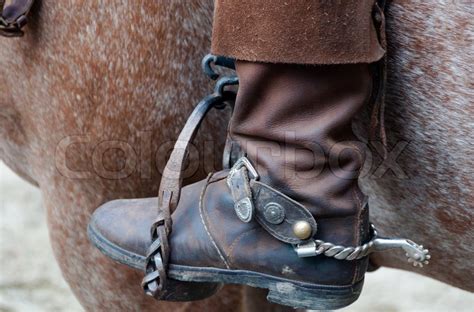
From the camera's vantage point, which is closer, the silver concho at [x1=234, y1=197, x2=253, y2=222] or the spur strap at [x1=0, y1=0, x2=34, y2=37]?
the silver concho at [x1=234, y1=197, x2=253, y2=222]

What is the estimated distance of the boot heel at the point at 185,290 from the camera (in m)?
1.43

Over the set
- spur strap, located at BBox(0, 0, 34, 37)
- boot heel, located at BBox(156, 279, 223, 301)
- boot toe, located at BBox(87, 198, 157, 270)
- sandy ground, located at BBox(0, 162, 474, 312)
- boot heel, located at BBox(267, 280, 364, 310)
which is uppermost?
spur strap, located at BBox(0, 0, 34, 37)

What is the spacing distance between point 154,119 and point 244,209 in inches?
15.1

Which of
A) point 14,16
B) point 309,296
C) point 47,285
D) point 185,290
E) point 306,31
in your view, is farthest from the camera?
point 47,285

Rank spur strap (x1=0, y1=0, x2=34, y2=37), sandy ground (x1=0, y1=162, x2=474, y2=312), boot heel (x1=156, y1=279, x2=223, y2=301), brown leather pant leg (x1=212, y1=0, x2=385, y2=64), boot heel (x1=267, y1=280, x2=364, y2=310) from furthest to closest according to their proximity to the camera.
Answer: sandy ground (x1=0, y1=162, x2=474, y2=312)
spur strap (x1=0, y1=0, x2=34, y2=37)
boot heel (x1=156, y1=279, x2=223, y2=301)
boot heel (x1=267, y1=280, x2=364, y2=310)
brown leather pant leg (x1=212, y1=0, x2=385, y2=64)

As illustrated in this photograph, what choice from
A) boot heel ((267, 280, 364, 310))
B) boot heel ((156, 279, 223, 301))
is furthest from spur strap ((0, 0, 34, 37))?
boot heel ((267, 280, 364, 310))

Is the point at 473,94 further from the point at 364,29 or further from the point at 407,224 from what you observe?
the point at 407,224

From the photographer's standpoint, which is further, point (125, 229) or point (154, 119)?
point (154, 119)

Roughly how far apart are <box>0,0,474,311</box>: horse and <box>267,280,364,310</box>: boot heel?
27 centimetres

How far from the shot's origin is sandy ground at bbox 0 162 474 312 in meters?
3.70

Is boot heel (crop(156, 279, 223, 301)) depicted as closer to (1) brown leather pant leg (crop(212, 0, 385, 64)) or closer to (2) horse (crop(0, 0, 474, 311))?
(2) horse (crop(0, 0, 474, 311))

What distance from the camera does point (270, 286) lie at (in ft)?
4.44

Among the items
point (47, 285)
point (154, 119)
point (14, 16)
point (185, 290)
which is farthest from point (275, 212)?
point (47, 285)

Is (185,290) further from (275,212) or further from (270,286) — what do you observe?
(275,212)
